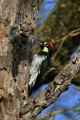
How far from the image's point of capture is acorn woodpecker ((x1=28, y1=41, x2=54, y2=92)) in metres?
4.03

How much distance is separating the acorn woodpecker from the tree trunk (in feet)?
2.55

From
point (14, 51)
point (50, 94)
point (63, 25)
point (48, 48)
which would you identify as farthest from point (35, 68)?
point (63, 25)

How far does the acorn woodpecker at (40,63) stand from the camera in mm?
4031

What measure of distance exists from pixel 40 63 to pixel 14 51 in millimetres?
1437

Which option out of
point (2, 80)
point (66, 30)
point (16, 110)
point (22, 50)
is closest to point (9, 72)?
point (2, 80)

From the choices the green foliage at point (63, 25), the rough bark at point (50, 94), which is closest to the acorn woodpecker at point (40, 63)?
the green foliage at point (63, 25)

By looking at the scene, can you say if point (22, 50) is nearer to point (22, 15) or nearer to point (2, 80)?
point (22, 15)

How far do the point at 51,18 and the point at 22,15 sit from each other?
2923 millimetres

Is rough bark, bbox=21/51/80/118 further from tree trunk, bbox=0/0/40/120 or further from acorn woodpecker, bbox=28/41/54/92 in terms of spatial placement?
acorn woodpecker, bbox=28/41/54/92

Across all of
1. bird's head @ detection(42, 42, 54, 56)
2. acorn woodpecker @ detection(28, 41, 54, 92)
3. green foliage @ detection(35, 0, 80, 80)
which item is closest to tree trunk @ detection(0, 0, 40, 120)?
acorn woodpecker @ detection(28, 41, 54, 92)

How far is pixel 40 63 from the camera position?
14.5 feet

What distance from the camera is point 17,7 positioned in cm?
296

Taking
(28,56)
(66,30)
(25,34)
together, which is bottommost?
(66,30)

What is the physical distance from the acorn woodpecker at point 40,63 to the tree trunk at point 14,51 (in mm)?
777
